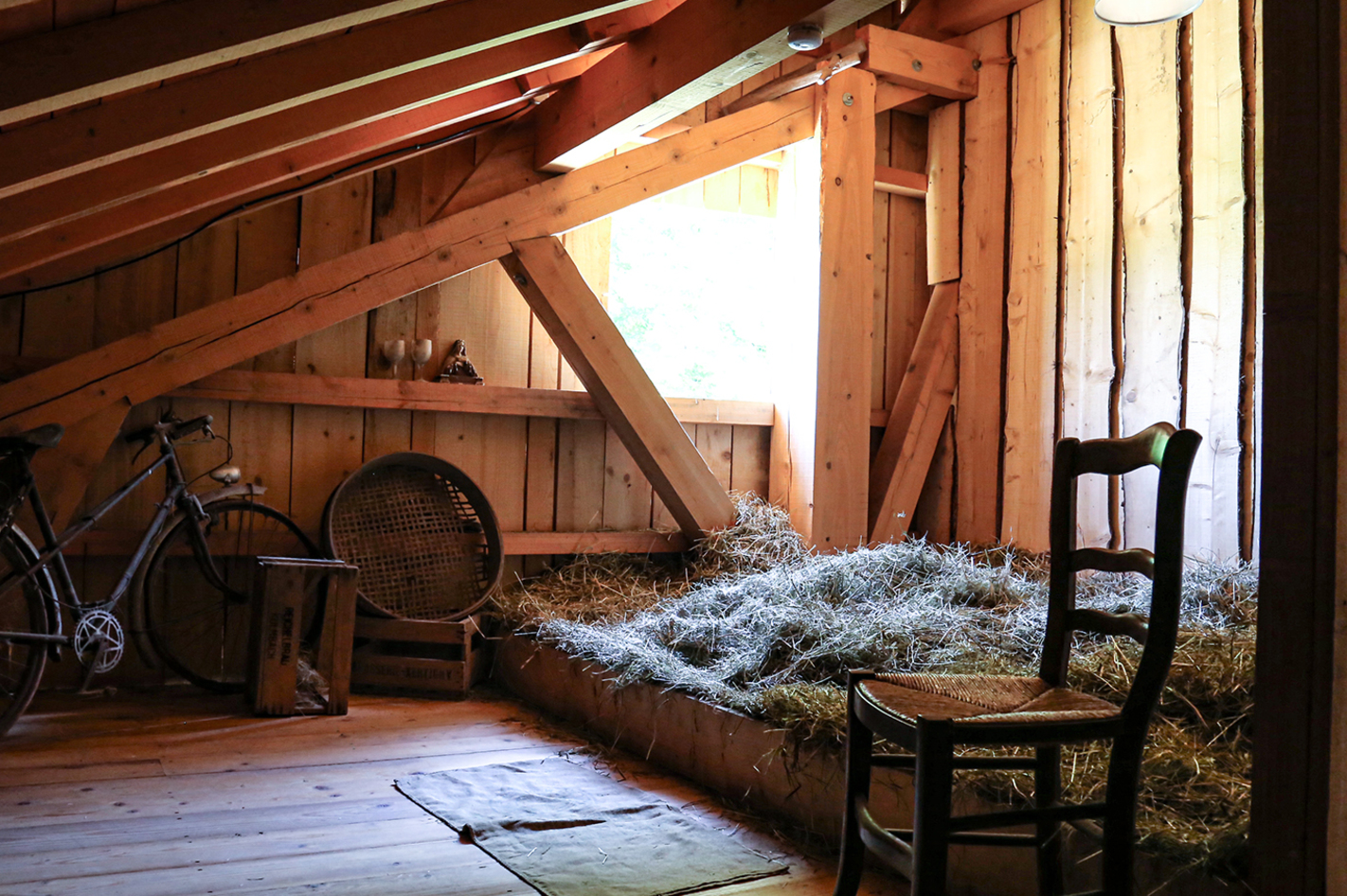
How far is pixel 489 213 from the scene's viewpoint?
3742mm

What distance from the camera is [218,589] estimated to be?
3607 millimetres

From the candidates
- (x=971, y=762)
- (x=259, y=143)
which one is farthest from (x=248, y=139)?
(x=971, y=762)

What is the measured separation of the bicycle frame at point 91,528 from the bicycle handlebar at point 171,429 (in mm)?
19

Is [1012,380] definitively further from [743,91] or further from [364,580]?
[364,580]

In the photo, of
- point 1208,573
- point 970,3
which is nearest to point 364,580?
point 1208,573

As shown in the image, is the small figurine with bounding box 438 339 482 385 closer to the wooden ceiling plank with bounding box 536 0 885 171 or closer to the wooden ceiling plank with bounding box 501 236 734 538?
the wooden ceiling plank with bounding box 501 236 734 538

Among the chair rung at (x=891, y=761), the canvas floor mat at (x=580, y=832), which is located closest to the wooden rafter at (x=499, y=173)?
the canvas floor mat at (x=580, y=832)

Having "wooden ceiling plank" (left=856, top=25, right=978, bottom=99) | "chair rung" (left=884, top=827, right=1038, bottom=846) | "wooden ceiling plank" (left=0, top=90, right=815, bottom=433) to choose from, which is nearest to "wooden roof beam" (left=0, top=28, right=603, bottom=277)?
"wooden ceiling plank" (left=0, top=90, right=815, bottom=433)

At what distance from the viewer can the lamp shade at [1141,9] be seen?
2.82 meters

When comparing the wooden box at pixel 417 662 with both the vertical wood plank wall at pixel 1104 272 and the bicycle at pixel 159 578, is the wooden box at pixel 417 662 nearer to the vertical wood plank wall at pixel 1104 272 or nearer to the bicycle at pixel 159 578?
the bicycle at pixel 159 578

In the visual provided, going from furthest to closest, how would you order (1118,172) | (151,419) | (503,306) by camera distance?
(503,306)
(1118,172)
(151,419)

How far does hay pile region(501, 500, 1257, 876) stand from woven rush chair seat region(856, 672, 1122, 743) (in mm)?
266

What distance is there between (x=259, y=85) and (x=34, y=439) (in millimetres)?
1449

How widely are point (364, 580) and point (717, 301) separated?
2.58 m
